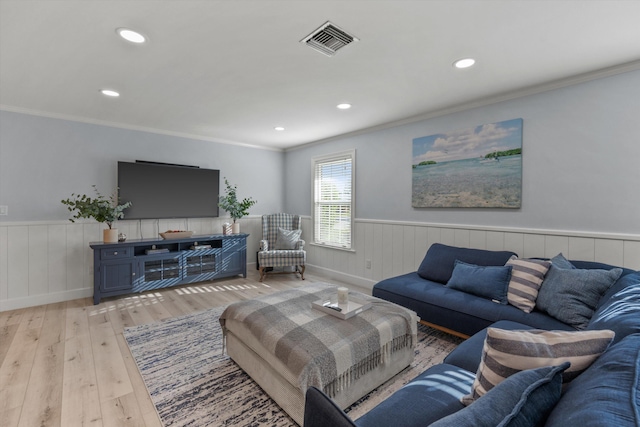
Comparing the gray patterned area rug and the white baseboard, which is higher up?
the white baseboard

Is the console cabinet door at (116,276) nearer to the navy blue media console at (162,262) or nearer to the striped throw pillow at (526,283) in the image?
the navy blue media console at (162,262)

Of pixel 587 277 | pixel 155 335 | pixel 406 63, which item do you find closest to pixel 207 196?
pixel 155 335

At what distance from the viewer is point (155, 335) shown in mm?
2787

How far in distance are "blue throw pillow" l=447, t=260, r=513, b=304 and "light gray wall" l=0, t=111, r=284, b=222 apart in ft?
13.9

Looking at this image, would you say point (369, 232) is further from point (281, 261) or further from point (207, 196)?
point (207, 196)

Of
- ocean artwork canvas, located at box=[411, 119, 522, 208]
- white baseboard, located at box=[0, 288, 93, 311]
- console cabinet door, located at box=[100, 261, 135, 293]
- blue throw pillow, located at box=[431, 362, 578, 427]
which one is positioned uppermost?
ocean artwork canvas, located at box=[411, 119, 522, 208]

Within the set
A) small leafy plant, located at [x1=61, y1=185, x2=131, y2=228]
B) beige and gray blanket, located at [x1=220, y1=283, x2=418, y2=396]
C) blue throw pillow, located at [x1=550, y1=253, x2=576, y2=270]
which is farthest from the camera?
small leafy plant, located at [x1=61, y1=185, x2=131, y2=228]

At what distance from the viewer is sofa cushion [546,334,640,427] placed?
56 cm

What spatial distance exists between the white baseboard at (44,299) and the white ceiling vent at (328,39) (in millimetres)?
4280

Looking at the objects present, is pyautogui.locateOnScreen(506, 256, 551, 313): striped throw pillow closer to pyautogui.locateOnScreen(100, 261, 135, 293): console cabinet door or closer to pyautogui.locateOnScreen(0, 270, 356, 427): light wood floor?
pyautogui.locateOnScreen(0, 270, 356, 427): light wood floor

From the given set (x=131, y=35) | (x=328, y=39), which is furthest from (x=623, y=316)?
(x=131, y=35)

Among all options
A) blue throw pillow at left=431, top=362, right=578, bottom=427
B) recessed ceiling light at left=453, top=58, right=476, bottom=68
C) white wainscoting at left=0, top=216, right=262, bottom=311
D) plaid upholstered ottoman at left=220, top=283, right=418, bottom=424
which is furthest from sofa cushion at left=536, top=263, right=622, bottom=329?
white wainscoting at left=0, top=216, right=262, bottom=311

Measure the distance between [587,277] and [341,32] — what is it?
241 centimetres

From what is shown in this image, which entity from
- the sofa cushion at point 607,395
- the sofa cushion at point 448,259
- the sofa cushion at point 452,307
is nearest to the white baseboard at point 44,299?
the sofa cushion at point 452,307
